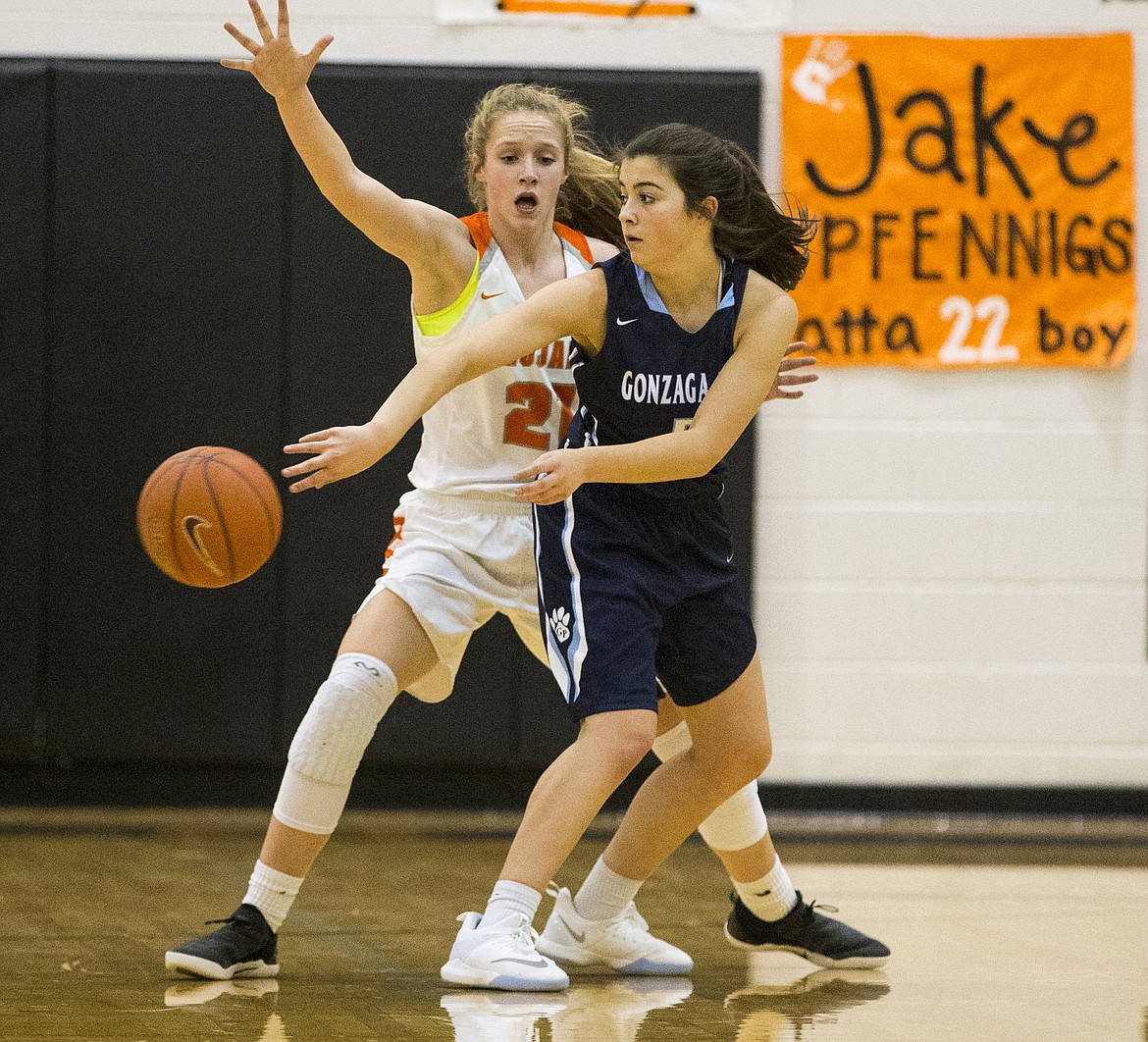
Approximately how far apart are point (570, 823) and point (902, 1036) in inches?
24.1

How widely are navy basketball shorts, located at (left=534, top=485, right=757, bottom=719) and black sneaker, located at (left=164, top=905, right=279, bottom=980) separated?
0.68m

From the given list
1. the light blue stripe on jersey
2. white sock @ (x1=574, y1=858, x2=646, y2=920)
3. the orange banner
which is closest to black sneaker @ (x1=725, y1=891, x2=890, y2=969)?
white sock @ (x1=574, y1=858, x2=646, y2=920)

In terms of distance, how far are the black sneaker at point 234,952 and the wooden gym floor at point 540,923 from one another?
0.03 metres

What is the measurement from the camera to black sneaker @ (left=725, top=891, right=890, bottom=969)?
307 cm

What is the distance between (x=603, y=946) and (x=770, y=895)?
33 cm

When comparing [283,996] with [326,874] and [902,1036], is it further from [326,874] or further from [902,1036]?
[326,874]

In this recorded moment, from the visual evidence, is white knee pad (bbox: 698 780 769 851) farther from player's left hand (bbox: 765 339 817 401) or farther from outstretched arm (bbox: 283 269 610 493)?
outstretched arm (bbox: 283 269 610 493)

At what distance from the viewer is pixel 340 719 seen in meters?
2.84

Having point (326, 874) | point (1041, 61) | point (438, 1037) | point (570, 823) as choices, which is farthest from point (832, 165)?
point (438, 1037)

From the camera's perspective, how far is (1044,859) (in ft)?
15.4

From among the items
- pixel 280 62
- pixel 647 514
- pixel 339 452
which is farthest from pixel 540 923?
pixel 280 62

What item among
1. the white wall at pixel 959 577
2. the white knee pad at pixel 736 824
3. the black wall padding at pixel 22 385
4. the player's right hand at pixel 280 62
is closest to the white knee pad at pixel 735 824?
the white knee pad at pixel 736 824

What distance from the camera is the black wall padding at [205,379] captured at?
515 centimetres

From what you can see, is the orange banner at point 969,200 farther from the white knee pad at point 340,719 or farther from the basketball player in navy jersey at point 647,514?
the white knee pad at point 340,719
